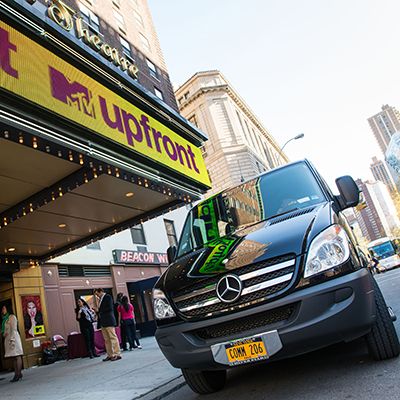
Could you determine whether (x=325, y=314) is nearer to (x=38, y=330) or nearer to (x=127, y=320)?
(x=127, y=320)

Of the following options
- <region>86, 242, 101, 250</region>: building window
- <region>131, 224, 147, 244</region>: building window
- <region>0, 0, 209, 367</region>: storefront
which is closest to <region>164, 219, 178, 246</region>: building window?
<region>131, 224, 147, 244</region>: building window

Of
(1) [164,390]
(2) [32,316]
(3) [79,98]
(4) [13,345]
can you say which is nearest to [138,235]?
(2) [32,316]

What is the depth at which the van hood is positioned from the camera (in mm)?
3092

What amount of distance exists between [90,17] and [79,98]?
15057 millimetres

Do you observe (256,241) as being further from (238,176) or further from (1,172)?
(238,176)

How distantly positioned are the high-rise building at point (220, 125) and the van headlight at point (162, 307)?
31464mm

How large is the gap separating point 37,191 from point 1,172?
1.32 metres

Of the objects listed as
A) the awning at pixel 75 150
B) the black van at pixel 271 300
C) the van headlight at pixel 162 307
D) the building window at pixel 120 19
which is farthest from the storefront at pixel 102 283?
the building window at pixel 120 19

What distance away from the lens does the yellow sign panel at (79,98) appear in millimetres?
5633

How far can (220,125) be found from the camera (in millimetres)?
38688

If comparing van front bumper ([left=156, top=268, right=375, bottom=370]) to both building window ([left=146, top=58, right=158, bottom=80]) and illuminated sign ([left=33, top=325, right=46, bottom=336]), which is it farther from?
A: building window ([left=146, top=58, right=158, bottom=80])

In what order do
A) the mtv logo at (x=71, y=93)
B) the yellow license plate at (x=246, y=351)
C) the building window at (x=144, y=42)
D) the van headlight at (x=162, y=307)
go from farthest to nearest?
the building window at (x=144, y=42)
the mtv logo at (x=71, y=93)
the van headlight at (x=162, y=307)
the yellow license plate at (x=246, y=351)

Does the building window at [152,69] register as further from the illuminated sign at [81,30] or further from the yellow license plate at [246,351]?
the yellow license plate at [246,351]

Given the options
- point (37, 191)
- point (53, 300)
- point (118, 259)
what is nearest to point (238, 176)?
point (118, 259)
